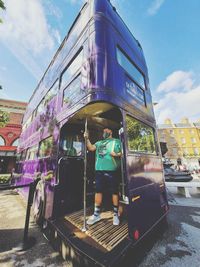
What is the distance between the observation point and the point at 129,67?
11.4ft

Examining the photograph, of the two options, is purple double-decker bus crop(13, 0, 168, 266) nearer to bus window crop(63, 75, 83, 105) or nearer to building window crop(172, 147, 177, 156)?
bus window crop(63, 75, 83, 105)

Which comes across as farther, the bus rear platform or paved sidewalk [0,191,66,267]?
paved sidewalk [0,191,66,267]

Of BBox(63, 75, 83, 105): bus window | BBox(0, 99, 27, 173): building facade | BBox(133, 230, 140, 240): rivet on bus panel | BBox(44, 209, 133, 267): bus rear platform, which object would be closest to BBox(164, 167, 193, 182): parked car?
BBox(44, 209, 133, 267): bus rear platform

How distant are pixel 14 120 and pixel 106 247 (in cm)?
2483

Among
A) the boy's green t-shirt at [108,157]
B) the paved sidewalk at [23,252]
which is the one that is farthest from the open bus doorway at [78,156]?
the paved sidewalk at [23,252]

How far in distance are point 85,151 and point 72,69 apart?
2.15 m

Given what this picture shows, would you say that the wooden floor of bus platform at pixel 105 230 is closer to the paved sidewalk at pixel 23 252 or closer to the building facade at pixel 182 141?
the paved sidewalk at pixel 23 252

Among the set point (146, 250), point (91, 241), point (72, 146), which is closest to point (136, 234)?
point (91, 241)

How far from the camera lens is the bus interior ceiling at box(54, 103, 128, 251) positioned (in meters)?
2.59

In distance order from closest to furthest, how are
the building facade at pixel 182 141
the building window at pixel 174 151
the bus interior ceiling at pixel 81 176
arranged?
1. the bus interior ceiling at pixel 81 176
2. the building facade at pixel 182 141
3. the building window at pixel 174 151

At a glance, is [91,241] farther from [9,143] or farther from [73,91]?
[9,143]

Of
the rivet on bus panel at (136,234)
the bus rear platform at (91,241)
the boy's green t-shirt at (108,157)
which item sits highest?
the boy's green t-shirt at (108,157)

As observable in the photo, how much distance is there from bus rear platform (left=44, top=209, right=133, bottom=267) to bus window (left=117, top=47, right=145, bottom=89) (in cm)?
343

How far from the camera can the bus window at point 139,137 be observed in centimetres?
283
